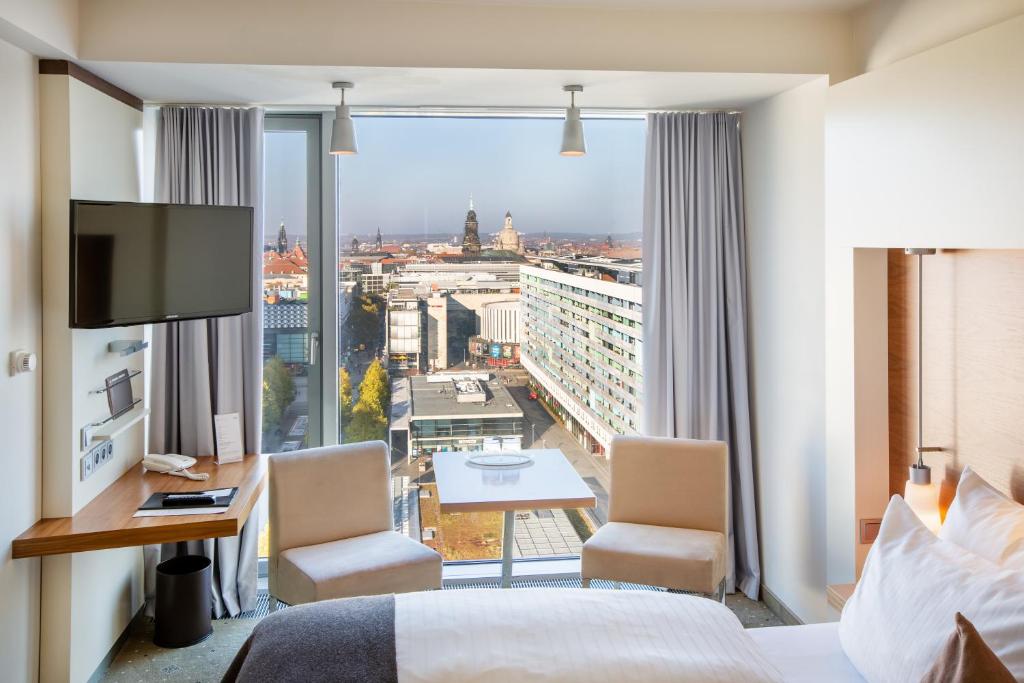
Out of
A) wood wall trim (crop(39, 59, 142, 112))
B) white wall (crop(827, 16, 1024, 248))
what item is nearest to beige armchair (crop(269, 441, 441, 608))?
wood wall trim (crop(39, 59, 142, 112))

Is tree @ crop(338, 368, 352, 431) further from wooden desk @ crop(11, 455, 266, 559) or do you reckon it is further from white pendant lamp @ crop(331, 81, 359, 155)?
white pendant lamp @ crop(331, 81, 359, 155)

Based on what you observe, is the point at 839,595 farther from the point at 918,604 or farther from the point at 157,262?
the point at 157,262

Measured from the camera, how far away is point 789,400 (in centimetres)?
387

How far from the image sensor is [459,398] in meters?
4.43

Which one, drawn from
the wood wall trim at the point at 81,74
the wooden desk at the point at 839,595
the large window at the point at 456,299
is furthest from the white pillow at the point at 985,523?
the wood wall trim at the point at 81,74

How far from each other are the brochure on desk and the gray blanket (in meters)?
0.91

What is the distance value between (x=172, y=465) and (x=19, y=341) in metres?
0.94

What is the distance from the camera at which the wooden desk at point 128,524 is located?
3004 millimetres

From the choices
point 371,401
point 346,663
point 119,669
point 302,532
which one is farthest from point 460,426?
point 346,663

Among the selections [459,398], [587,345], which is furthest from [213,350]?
[587,345]

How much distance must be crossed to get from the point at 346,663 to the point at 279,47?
2268 mm

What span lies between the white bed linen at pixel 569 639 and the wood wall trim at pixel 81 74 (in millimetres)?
2252

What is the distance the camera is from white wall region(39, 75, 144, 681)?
3.14 metres

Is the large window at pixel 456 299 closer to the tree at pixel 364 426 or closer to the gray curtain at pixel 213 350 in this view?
the tree at pixel 364 426
